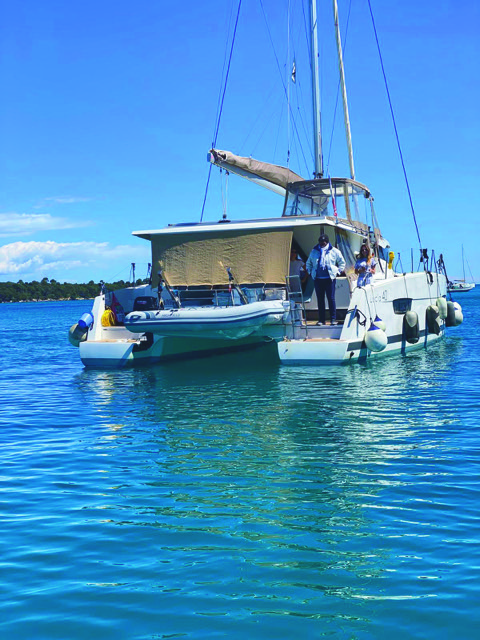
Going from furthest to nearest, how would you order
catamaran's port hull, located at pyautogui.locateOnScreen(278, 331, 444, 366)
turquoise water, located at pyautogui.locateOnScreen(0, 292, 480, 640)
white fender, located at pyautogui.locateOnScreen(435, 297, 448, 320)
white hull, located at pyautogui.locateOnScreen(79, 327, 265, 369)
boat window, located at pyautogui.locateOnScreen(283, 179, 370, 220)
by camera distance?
1. white fender, located at pyautogui.locateOnScreen(435, 297, 448, 320)
2. boat window, located at pyautogui.locateOnScreen(283, 179, 370, 220)
3. white hull, located at pyautogui.locateOnScreen(79, 327, 265, 369)
4. catamaran's port hull, located at pyautogui.locateOnScreen(278, 331, 444, 366)
5. turquoise water, located at pyautogui.locateOnScreen(0, 292, 480, 640)

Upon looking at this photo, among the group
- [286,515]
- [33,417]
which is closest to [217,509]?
[286,515]

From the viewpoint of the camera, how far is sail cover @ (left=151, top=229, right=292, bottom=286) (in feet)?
45.4

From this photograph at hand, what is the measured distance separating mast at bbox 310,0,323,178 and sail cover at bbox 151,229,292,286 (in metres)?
6.11

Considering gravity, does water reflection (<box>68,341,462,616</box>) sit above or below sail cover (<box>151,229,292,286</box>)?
below

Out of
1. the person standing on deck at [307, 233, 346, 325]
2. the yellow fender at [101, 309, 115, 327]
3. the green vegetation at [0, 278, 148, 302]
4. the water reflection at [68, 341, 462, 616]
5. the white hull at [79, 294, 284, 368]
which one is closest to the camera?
the water reflection at [68, 341, 462, 616]

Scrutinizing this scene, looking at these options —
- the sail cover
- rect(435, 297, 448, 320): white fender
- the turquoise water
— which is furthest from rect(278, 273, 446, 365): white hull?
rect(435, 297, 448, 320): white fender

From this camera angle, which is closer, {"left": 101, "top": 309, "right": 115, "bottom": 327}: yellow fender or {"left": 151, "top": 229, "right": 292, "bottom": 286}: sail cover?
{"left": 151, "top": 229, "right": 292, "bottom": 286}: sail cover

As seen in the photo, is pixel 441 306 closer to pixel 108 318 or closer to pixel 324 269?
pixel 324 269

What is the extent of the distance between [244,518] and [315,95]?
1687cm

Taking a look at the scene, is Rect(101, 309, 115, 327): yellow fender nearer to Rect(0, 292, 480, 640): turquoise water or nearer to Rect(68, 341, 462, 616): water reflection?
Rect(68, 341, 462, 616): water reflection

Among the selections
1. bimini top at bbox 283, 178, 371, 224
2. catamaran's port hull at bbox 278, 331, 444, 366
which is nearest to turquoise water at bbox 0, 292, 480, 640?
catamaran's port hull at bbox 278, 331, 444, 366

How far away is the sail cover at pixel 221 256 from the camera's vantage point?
13.8 m

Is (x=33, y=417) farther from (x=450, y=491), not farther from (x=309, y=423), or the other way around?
(x=450, y=491)

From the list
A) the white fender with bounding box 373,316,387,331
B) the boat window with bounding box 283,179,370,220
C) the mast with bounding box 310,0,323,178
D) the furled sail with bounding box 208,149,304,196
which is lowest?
the white fender with bounding box 373,316,387,331
